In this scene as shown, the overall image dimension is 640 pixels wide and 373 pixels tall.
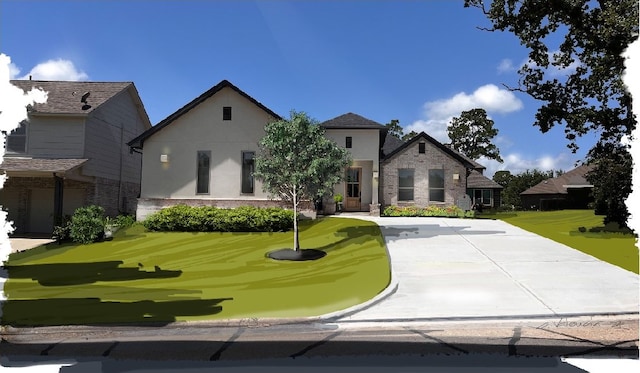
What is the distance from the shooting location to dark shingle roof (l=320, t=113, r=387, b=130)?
25172 millimetres

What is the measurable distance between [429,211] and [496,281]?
15.0 metres

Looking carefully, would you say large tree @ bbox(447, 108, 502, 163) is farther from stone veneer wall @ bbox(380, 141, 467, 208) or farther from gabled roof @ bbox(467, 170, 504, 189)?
stone veneer wall @ bbox(380, 141, 467, 208)

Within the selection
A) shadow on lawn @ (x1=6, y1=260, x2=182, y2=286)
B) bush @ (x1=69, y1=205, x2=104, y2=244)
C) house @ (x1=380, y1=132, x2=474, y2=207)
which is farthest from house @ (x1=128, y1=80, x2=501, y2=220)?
shadow on lawn @ (x1=6, y1=260, x2=182, y2=286)

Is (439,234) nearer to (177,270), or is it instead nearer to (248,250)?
(248,250)

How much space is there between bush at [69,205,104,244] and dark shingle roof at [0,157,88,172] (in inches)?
119

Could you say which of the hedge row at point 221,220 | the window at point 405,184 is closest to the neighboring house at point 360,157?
the window at point 405,184

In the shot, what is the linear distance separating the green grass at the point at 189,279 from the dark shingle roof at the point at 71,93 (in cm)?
850

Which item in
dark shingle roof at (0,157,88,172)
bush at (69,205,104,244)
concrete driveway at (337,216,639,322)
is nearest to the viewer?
concrete driveway at (337,216,639,322)

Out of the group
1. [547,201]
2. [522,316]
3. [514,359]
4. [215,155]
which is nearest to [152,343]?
[514,359]

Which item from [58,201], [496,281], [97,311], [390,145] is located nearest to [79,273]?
[97,311]

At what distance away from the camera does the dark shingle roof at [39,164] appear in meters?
18.4

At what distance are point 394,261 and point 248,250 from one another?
5397 millimetres

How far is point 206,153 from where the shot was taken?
2092cm

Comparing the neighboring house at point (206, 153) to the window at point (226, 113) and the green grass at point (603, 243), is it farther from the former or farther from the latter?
the green grass at point (603, 243)
